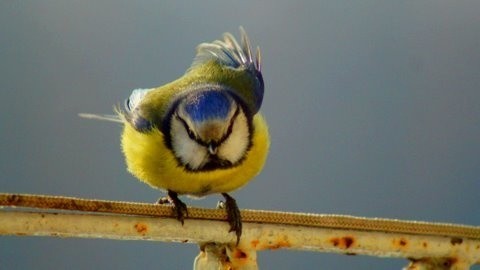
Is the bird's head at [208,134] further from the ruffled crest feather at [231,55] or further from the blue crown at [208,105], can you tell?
the ruffled crest feather at [231,55]

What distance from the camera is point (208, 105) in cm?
111

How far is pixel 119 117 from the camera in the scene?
4.20ft

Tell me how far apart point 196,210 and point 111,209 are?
9 centimetres

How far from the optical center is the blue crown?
3.60ft

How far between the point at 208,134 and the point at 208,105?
5 cm

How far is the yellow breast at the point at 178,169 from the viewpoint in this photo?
3.58 ft

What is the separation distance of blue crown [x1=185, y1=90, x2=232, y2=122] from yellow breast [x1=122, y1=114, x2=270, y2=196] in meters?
0.06

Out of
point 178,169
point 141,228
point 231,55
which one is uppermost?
point 231,55

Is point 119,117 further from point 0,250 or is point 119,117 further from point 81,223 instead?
point 0,250

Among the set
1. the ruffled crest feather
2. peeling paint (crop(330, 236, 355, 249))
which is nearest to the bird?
the ruffled crest feather

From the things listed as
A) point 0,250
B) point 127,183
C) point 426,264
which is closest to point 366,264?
point 127,183

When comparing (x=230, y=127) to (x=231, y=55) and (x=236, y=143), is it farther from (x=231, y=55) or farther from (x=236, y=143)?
(x=231, y=55)

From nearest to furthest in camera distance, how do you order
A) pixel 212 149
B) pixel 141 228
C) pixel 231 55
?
1. pixel 141 228
2. pixel 212 149
3. pixel 231 55

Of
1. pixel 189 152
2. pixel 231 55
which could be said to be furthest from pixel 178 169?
pixel 231 55
